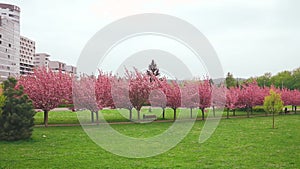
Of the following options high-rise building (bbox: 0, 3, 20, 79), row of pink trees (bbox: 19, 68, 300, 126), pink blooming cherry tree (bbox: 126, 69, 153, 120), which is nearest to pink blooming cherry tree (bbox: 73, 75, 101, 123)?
row of pink trees (bbox: 19, 68, 300, 126)

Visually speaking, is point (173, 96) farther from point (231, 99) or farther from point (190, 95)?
point (231, 99)

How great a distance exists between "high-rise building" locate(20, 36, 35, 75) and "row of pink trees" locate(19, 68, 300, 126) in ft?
237

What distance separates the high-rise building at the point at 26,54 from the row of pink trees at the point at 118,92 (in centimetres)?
7223

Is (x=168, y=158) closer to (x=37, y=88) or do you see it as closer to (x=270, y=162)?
(x=270, y=162)

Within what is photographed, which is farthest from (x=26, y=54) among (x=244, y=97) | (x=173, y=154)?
(x=173, y=154)

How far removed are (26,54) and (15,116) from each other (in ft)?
291

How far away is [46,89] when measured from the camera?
2084cm

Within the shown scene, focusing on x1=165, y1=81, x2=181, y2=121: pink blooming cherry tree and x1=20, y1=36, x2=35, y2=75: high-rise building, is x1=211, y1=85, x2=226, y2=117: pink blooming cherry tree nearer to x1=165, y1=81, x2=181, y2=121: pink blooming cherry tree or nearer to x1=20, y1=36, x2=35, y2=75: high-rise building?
x1=165, y1=81, x2=181, y2=121: pink blooming cherry tree

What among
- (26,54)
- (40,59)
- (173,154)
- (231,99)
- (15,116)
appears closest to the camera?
(173,154)

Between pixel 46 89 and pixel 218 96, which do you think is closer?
pixel 46 89

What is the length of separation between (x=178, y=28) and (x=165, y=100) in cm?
1350

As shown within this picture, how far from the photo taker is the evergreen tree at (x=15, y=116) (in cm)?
1411

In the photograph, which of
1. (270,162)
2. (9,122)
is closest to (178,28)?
(270,162)

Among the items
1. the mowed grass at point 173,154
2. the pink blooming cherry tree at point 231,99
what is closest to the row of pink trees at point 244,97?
the pink blooming cherry tree at point 231,99
